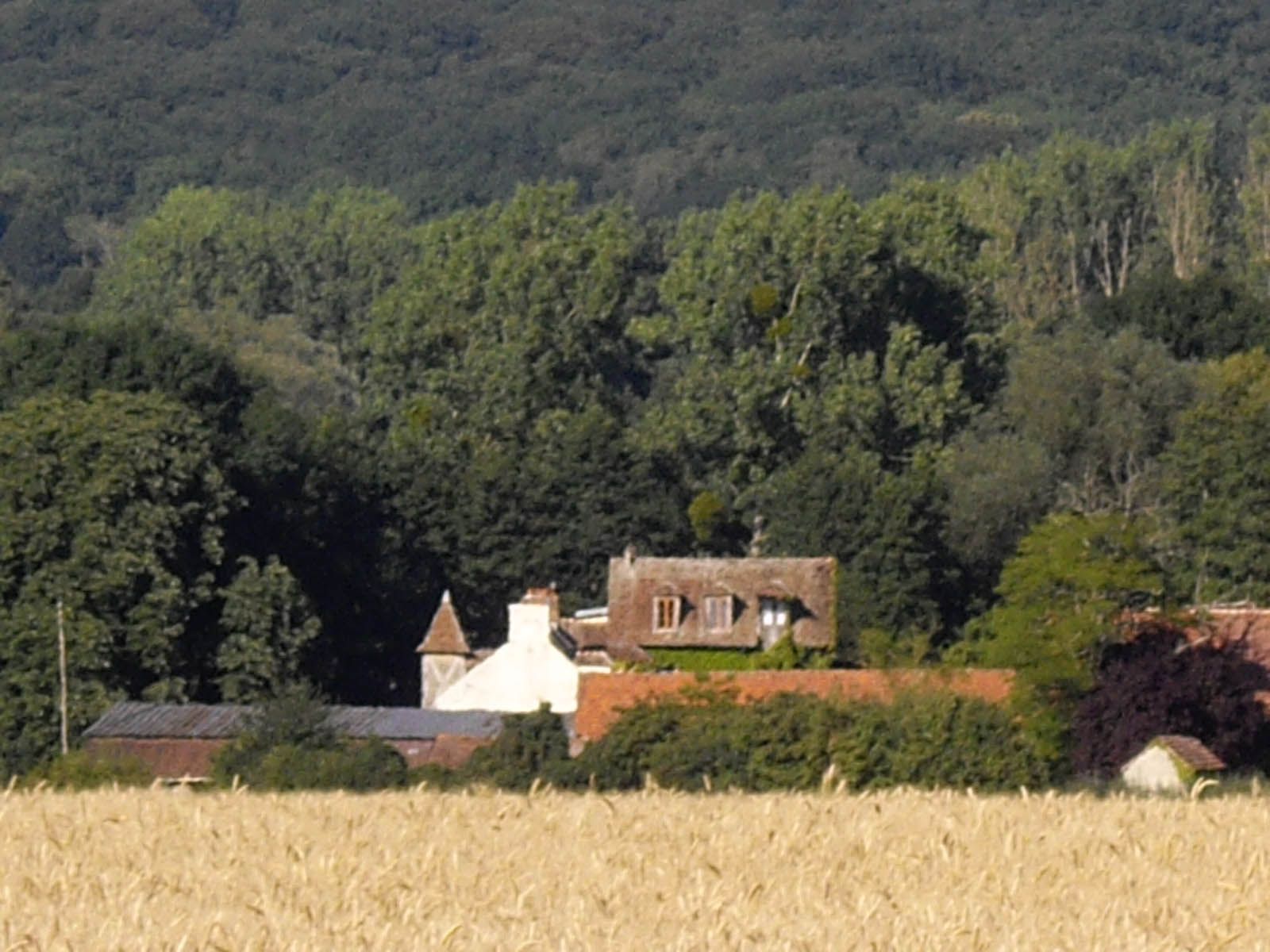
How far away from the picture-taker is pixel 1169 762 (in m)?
36.0

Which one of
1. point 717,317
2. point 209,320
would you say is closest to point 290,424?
point 717,317

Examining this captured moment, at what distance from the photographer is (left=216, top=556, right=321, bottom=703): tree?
4988cm

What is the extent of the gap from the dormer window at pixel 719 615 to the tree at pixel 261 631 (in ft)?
22.1

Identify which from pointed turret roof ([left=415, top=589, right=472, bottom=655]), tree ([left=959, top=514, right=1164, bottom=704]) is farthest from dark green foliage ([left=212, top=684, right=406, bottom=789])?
pointed turret roof ([left=415, top=589, right=472, bottom=655])

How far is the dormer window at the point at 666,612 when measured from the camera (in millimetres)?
53344

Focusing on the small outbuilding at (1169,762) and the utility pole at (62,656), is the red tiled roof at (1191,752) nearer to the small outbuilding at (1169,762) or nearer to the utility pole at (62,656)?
the small outbuilding at (1169,762)

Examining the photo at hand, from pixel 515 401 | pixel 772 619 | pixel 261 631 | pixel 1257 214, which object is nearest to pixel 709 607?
pixel 772 619

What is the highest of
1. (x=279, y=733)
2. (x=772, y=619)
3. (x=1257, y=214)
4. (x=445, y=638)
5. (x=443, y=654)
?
(x=1257, y=214)

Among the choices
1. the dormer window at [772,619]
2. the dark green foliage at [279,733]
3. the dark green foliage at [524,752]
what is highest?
the dark green foliage at [279,733]

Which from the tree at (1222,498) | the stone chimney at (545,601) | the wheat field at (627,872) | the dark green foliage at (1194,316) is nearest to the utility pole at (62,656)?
the stone chimney at (545,601)

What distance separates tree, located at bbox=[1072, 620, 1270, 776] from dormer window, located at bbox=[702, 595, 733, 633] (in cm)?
1461

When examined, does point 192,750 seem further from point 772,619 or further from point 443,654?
point 772,619

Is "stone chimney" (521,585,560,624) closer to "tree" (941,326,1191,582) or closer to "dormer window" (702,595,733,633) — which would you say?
"dormer window" (702,595,733,633)

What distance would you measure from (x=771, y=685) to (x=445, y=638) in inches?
646
